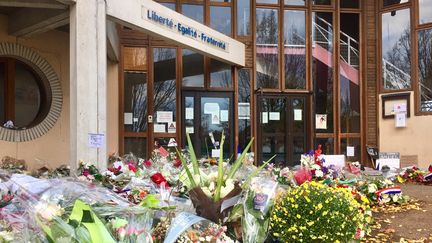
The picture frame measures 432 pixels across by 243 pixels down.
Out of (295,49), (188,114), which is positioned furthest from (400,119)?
(188,114)

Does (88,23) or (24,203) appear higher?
A: (88,23)

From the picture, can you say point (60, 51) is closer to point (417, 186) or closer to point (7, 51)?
Result: point (7, 51)

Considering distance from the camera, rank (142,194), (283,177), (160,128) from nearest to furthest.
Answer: (142,194) < (283,177) < (160,128)

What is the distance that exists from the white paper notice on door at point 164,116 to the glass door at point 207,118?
314 mm

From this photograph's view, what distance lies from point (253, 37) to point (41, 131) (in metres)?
5.58

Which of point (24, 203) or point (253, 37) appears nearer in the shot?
point (24, 203)

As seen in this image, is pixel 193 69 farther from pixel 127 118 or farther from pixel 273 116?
pixel 273 116

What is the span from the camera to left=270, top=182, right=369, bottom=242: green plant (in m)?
3.43

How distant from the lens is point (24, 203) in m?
2.78

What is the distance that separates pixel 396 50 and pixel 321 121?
2707 millimetres

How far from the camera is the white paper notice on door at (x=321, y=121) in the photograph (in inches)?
497

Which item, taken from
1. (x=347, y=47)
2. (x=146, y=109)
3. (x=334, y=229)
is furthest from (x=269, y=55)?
(x=334, y=229)

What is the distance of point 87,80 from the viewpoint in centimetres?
727

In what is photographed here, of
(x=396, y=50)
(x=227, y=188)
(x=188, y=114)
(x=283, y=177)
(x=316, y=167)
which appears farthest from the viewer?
(x=396, y=50)
